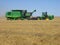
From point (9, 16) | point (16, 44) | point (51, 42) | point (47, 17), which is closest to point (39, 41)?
point (51, 42)

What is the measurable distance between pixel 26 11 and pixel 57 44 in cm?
3990

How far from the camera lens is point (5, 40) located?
14109 mm

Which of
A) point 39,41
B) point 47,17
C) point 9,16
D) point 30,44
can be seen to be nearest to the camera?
point 30,44

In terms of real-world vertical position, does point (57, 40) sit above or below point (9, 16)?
above

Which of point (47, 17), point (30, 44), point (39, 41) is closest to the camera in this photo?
point (30, 44)

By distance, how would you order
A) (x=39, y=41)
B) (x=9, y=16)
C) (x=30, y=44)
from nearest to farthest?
(x=30, y=44) → (x=39, y=41) → (x=9, y=16)

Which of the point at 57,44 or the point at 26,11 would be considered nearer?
the point at 57,44

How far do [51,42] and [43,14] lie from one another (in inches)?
1696

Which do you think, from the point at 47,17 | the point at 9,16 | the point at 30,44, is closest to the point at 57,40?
the point at 30,44

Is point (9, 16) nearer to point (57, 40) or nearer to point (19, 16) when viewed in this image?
point (19, 16)

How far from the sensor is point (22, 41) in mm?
13766

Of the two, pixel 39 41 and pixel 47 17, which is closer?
pixel 39 41

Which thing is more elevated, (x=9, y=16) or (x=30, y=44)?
(x=30, y=44)

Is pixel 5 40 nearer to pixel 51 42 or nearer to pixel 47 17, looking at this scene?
pixel 51 42
